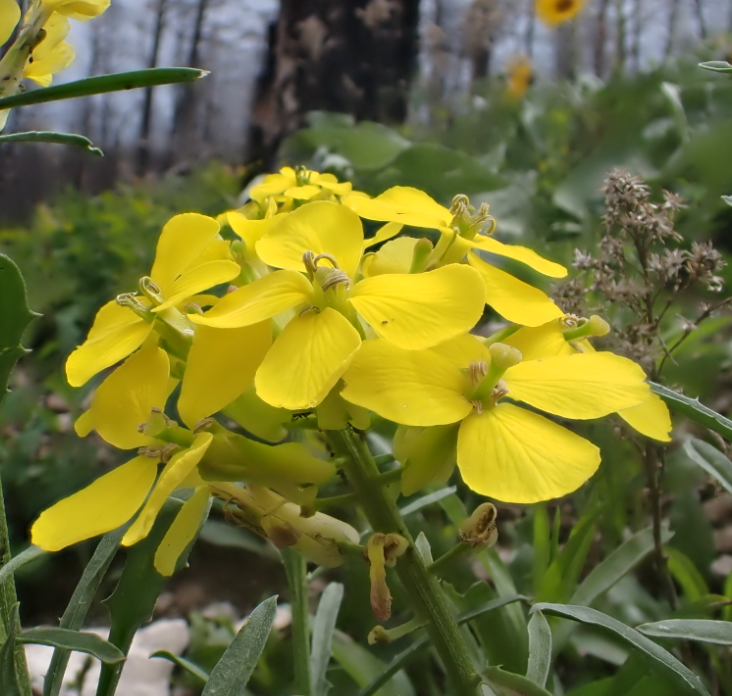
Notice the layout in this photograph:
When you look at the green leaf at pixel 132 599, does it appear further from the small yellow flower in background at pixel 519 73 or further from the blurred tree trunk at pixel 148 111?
the small yellow flower in background at pixel 519 73

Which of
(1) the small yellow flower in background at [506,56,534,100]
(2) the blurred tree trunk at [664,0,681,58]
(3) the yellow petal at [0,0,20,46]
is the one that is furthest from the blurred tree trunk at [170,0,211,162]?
(3) the yellow petal at [0,0,20,46]

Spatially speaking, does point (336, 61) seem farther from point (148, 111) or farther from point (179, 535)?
point (179, 535)

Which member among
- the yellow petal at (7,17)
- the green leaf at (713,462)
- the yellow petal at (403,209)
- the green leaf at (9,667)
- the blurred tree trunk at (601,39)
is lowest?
the green leaf at (9,667)

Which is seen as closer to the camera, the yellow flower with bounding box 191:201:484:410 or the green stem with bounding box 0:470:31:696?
the yellow flower with bounding box 191:201:484:410

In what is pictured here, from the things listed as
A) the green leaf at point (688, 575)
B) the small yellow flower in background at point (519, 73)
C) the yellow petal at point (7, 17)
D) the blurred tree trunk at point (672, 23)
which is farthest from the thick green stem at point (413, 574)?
the blurred tree trunk at point (672, 23)

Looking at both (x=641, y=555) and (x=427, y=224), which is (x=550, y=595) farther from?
(x=427, y=224)

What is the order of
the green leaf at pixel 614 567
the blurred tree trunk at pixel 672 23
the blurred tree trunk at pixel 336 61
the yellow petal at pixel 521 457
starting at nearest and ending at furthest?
the yellow petal at pixel 521 457, the green leaf at pixel 614 567, the blurred tree trunk at pixel 336 61, the blurred tree trunk at pixel 672 23

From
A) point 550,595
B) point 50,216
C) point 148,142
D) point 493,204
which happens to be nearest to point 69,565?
point 550,595

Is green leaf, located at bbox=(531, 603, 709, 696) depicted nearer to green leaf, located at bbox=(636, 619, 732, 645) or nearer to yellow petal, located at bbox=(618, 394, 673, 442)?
green leaf, located at bbox=(636, 619, 732, 645)
